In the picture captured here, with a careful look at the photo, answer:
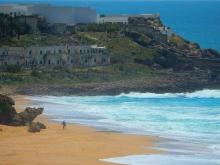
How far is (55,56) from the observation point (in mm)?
81750

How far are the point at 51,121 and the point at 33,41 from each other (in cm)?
3020

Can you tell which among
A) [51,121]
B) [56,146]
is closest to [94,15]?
[51,121]

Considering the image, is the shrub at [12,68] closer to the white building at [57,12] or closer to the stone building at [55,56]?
the stone building at [55,56]

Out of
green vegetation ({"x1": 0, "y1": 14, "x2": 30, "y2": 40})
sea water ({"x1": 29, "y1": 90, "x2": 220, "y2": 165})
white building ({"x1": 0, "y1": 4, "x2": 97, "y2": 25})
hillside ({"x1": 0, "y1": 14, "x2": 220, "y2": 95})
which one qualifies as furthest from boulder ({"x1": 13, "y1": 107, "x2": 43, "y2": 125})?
white building ({"x1": 0, "y1": 4, "x2": 97, "y2": 25})

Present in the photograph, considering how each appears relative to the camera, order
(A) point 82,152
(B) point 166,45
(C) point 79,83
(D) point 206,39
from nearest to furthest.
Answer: (A) point 82,152 < (C) point 79,83 < (B) point 166,45 < (D) point 206,39

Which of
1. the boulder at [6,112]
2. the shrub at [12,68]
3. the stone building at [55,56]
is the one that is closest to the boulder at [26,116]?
the boulder at [6,112]

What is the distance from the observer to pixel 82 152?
4284cm

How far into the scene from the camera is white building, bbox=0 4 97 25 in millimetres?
92312

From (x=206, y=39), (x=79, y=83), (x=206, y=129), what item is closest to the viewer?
(x=206, y=129)

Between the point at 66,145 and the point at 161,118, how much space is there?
14198mm

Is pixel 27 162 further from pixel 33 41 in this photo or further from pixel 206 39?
pixel 206 39

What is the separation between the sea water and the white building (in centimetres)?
2071

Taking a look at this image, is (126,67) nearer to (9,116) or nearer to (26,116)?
(26,116)

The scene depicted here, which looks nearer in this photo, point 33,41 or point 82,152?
point 82,152
